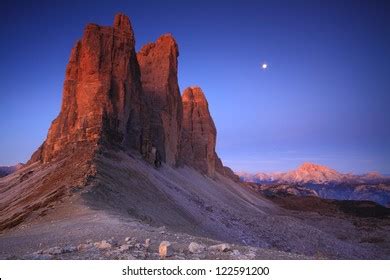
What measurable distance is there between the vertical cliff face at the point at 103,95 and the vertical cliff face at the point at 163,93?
8.34 metres

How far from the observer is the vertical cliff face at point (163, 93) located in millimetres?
63631

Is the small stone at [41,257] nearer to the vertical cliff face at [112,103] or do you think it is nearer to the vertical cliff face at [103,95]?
the vertical cliff face at [112,103]

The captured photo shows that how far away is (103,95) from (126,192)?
2161 centimetres

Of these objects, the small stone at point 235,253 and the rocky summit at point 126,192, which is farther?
the rocky summit at point 126,192

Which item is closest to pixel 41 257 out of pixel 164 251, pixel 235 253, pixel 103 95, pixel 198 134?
pixel 164 251

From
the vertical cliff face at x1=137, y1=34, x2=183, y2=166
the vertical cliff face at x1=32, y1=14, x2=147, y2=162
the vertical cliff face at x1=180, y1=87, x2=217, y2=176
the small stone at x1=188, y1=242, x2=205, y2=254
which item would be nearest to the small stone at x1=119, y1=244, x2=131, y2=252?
the small stone at x1=188, y1=242, x2=205, y2=254

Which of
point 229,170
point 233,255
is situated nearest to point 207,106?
point 229,170

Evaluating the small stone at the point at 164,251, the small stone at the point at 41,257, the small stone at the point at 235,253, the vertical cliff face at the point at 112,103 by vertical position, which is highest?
the vertical cliff face at the point at 112,103

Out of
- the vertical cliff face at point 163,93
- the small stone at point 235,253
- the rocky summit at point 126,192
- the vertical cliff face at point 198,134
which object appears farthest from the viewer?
the vertical cliff face at point 198,134

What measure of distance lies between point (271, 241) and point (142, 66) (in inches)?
1975

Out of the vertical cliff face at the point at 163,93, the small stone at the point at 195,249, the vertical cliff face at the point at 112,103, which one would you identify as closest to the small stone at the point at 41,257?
the small stone at the point at 195,249

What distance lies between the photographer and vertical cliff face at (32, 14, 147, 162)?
147 feet
